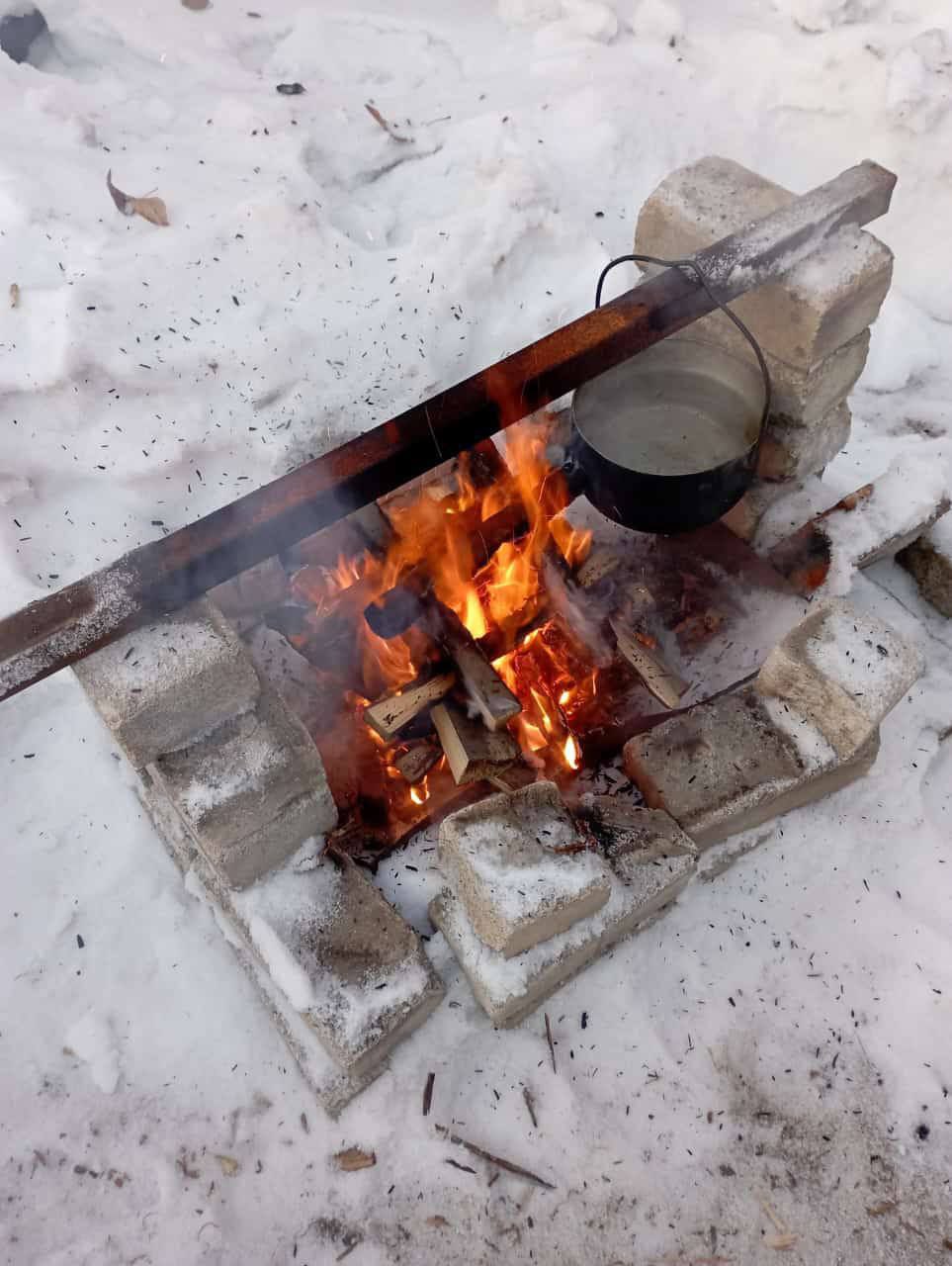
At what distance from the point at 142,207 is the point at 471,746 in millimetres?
3226

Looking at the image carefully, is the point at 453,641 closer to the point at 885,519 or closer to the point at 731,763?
the point at 731,763

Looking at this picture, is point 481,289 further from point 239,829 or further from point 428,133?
point 239,829

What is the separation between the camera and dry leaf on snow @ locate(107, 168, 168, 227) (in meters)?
4.15

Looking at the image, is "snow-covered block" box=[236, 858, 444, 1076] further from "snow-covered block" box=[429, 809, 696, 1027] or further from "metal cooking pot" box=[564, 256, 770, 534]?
"metal cooking pot" box=[564, 256, 770, 534]

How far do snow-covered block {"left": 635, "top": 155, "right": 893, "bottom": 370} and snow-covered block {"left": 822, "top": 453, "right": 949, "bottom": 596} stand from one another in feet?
2.22

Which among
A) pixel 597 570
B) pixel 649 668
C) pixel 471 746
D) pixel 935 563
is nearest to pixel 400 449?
pixel 471 746

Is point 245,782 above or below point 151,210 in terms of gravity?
below

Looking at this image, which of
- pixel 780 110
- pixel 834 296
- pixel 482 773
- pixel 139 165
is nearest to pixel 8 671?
pixel 482 773

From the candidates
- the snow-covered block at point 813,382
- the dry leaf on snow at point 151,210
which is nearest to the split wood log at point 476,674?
the snow-covered block at point 813,382

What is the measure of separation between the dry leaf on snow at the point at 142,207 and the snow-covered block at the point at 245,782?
9.61 feet

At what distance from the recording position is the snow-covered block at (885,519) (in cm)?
323

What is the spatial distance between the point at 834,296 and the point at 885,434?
1.53m

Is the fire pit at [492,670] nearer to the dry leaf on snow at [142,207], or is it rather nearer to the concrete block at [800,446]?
the concrete block at [800,446]

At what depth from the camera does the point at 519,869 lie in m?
2.29
